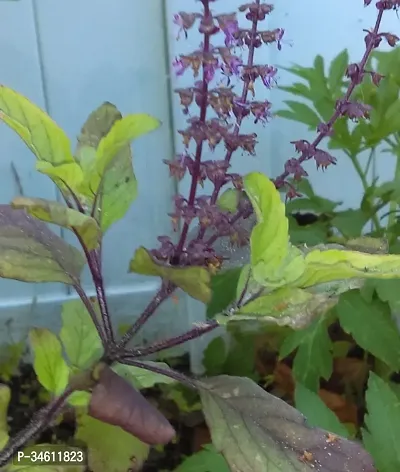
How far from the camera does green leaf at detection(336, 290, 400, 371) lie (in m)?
0.71

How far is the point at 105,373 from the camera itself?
41cm

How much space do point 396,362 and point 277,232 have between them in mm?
404

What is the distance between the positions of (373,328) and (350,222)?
125mm

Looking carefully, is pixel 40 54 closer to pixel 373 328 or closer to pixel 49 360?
pixel 49 360

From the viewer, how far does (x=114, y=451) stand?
58 cm

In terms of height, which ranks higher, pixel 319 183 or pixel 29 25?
pixel 29 25

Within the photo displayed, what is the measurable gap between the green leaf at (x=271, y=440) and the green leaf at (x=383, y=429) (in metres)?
0.20

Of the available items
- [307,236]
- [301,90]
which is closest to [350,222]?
[307,236]

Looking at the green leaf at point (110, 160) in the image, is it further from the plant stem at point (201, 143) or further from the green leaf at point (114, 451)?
the green leaf at point (114, 451)

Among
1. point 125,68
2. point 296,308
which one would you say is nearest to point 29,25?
point 125,68

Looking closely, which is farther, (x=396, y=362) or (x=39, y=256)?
(x=396, y=362)

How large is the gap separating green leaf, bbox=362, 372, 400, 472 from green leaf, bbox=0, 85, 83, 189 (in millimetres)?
390

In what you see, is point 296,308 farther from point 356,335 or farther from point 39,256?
point 356,335

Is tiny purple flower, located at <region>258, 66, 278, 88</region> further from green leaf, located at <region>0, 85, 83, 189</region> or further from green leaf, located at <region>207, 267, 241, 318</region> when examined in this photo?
green leaf, located at <region>207, 267, 241, 318</region>
